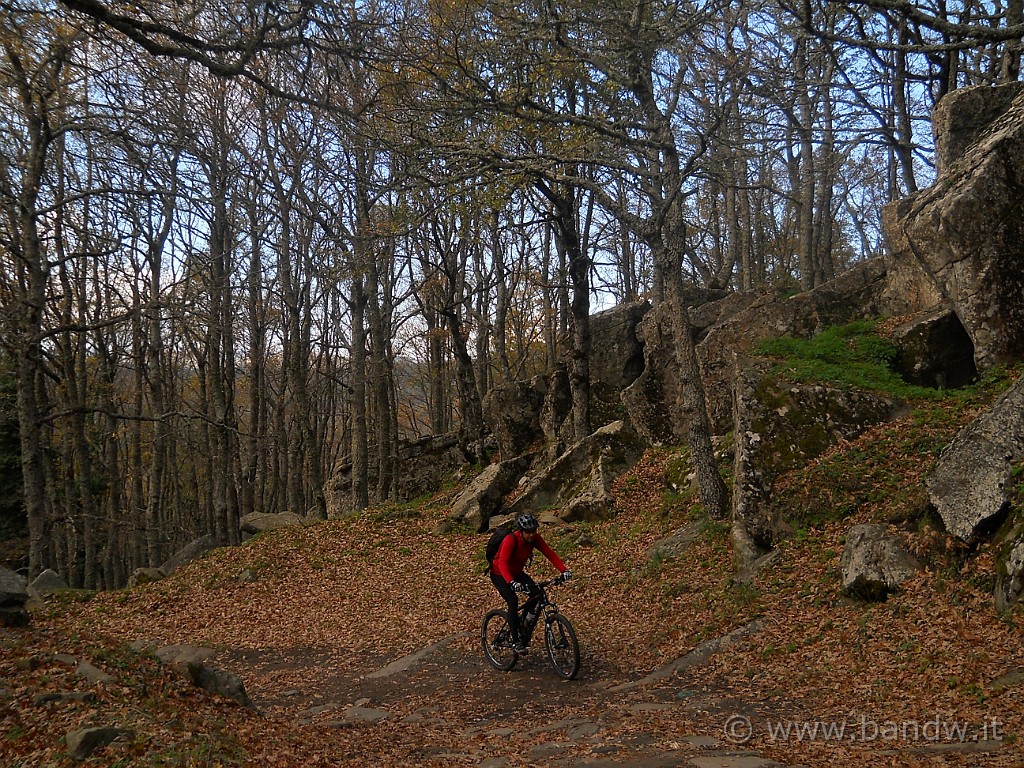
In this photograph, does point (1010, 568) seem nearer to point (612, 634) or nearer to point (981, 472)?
point (981, 472)

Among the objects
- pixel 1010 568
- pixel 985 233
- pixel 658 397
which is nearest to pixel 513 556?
pixel 1010 568

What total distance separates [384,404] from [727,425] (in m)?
10.5

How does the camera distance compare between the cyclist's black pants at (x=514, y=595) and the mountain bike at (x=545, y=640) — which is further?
the cyclist's black pants at (x=514, y=595)

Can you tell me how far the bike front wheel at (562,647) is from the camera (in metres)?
7.87

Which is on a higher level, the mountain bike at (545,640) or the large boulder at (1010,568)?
the large boulder at (1010,568)

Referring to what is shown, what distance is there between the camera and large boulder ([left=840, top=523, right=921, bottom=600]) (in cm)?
738

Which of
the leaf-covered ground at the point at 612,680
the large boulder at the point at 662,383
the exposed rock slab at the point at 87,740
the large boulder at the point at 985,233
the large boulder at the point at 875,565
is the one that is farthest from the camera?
Answer: the large boulder at the point at 662,383

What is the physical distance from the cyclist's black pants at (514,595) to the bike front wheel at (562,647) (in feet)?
1.17

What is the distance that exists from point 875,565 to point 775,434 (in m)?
3.13

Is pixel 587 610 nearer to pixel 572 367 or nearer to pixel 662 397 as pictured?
pixel 662 397

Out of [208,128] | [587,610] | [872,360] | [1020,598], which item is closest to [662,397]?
[872,360]

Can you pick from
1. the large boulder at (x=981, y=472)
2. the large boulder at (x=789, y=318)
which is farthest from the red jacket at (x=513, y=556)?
the large boulder at (x=789, y=318)

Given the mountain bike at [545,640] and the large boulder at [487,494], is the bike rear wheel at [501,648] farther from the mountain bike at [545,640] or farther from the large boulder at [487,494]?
the large boulder at [487,494]

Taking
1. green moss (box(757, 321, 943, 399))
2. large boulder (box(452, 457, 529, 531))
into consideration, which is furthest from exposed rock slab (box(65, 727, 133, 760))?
large boulder (box(452, 457, 529, 531))
